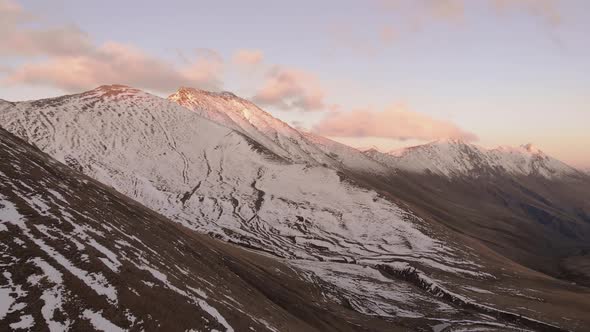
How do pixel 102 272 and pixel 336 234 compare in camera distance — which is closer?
pixel 102 272

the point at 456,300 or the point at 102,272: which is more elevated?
the point at 102,272

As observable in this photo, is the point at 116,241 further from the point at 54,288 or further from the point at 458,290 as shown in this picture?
the point at 458,290

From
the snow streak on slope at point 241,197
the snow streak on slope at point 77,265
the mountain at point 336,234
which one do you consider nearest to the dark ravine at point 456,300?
the mountain at point 336,234

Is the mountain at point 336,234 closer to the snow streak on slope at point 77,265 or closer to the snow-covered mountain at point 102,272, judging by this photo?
the snow-covered mountain at point 102,272

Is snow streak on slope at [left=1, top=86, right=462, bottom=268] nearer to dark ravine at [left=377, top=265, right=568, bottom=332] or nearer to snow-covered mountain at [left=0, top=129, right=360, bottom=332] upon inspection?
dark ravine at [left=377, top=265, right=568, bottom=332]

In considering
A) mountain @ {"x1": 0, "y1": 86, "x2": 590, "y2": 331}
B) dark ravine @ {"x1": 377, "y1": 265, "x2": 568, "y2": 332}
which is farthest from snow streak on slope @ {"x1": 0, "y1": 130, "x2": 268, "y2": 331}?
dark ravine @ {"x1": 377, "y1": 265, "x2": 568, "y2": 332}

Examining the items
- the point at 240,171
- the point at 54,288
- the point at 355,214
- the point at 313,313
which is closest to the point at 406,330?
the point at 313,313

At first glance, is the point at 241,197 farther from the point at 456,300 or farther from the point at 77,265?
the point at 77,265

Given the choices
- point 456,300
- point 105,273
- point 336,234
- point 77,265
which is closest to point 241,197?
point 336,234

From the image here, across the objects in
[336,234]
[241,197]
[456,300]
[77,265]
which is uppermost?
[77,265]

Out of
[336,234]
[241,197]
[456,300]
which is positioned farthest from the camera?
[241,197]
